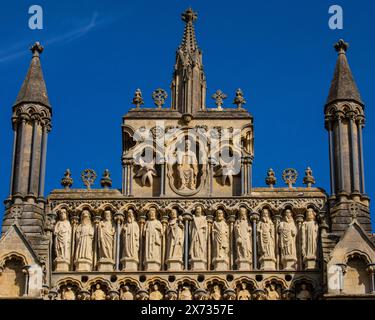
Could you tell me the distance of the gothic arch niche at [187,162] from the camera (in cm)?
3300

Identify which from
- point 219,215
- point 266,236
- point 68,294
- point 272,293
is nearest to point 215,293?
point 272,293

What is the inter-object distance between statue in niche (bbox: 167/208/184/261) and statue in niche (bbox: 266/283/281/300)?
1754mm

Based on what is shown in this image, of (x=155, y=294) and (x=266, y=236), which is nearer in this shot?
(x=155, y=294)

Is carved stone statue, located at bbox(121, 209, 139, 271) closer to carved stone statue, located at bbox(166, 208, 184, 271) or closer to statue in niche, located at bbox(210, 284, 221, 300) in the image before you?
carved stone statue, located at bbox(166, 208, 184, 271)

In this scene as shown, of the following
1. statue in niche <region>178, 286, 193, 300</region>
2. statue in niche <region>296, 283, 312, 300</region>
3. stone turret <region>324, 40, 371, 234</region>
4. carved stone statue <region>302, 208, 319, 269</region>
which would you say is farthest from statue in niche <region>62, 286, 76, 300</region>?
stone turret <region>324, 40, 371, 234</region>

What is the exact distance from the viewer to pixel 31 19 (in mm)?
33750

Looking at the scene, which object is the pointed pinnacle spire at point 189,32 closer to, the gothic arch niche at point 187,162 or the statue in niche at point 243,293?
the gothic arch niche at point 187,162

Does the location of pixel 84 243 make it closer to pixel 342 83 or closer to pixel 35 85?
pixel 35 85

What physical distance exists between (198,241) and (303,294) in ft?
7.29

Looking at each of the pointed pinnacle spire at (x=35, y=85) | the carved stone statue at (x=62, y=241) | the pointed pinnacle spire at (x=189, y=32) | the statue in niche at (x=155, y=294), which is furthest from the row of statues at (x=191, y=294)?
the pointed pinnacle spire at (x=189, y=32)

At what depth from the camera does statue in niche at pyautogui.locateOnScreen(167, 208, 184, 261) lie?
3206cm

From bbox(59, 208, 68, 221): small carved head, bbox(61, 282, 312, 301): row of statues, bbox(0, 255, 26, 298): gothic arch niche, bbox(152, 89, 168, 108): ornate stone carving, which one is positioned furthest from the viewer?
bbox(152, 89, 168, 108): ornate stone carving

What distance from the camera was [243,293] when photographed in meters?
31.7
